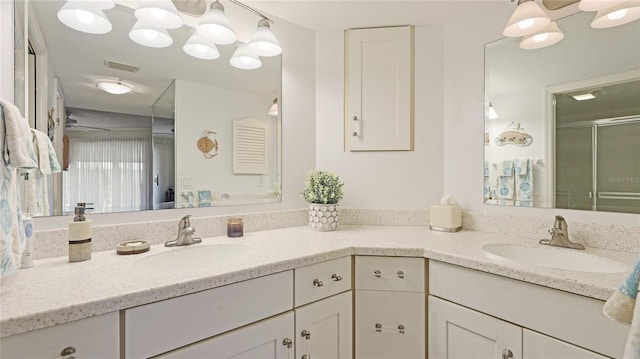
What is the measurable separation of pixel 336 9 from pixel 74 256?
5.59 ft

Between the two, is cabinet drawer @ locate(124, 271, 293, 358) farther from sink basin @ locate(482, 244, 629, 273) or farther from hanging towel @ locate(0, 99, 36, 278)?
sink basin @ locate(482, 244, 629, 273)

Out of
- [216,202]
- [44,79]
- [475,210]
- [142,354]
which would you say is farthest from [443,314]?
[44,79]

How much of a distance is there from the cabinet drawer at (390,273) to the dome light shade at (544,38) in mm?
1172

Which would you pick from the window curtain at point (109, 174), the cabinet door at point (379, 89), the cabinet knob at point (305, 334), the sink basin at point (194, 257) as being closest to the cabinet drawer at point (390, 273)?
the cabinet knob at point (305, 334)

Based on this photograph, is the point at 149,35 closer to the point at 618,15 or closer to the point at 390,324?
the point at 390,324

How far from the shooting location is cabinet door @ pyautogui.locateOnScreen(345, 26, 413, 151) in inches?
73.2

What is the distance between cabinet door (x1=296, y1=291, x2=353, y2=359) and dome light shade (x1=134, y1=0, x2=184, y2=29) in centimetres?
135

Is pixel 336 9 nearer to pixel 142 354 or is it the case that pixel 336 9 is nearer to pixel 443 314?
pixel 443 314

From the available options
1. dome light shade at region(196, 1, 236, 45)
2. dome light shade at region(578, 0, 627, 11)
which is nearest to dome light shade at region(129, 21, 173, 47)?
→ dome light shade at region(196, 1, 236, 45)

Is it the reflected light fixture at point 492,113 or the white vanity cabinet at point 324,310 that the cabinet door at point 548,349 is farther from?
the reflected light fixture at point 492,113

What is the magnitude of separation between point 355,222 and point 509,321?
1.00 m

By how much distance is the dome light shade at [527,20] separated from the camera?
132 cm

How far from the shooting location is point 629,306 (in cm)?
56

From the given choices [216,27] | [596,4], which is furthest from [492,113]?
[216,27]
